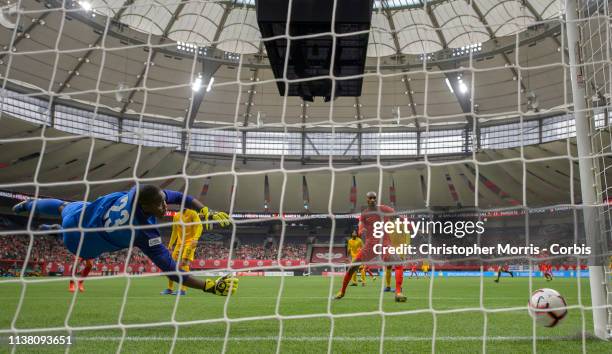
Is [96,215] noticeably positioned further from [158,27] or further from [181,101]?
[181,101]

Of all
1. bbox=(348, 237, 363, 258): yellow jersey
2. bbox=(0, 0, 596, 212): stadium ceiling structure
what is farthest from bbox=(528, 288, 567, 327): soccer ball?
bbox=(0, 0, 596, 212): stadium ceiling structure

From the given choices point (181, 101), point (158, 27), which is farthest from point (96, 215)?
point (181, 101)

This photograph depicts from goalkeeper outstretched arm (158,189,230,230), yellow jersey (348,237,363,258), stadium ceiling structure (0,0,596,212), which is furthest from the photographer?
stadium ceiling structure (0,0,596,212)

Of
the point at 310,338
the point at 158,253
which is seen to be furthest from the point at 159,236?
the point at 310,338

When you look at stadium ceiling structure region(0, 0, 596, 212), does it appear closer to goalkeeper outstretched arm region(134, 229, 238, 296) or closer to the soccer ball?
goalkeeper outstretched arm region(134, 229, 238, 296)

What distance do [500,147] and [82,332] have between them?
102 feet

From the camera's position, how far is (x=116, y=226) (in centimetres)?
450

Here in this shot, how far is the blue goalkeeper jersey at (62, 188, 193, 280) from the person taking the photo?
455 cm

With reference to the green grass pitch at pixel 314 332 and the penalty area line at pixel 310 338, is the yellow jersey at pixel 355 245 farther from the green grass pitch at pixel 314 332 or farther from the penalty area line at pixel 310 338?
the penalty area line at pixel 310 338

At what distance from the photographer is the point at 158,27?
2455cm

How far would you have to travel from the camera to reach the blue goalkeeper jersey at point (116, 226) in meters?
4.55

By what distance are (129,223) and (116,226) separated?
0.11 m

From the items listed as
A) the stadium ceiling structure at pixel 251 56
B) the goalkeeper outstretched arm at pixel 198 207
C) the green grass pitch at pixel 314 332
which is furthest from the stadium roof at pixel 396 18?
the goalkeeper outstretched arm at pixel 198 207

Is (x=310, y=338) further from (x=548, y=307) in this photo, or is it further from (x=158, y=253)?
(x=548, y=307)
